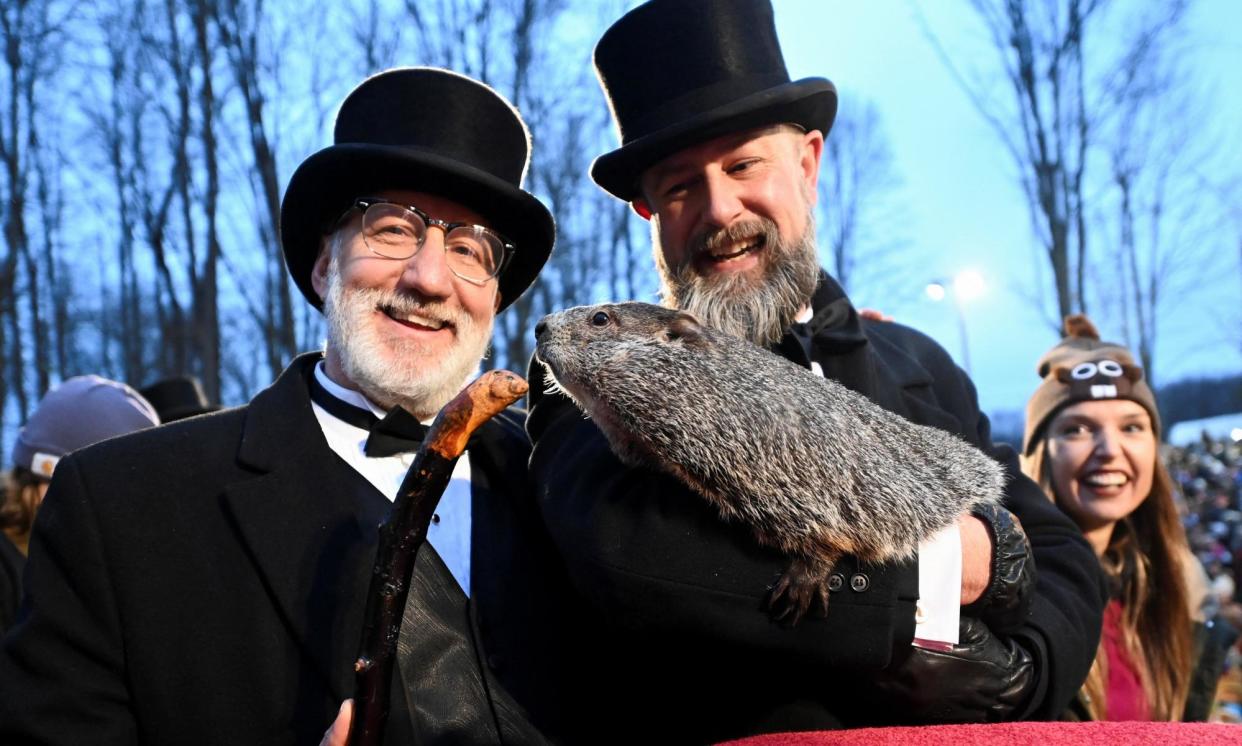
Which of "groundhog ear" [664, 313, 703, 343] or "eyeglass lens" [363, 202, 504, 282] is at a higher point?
"eyeglass lens" [363, 202, 504, 282]

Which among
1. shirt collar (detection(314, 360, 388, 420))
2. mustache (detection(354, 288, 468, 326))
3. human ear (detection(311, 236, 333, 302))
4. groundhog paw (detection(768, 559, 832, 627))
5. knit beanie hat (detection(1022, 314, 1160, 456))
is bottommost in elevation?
groundhog paw (detection(768, 559, 832, 627))

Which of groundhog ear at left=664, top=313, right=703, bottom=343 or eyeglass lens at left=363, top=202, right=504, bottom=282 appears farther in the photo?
eyeglass lens at left=363, top=202, right=504, bottom=282

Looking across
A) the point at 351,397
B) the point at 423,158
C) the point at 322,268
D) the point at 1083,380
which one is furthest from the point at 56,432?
the point at 1083,380

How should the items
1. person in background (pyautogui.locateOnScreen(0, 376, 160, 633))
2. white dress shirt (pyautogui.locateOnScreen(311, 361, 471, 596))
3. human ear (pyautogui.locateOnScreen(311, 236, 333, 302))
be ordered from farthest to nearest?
person in background (pyautogui.locateOnScreen(0, 376, 160, 633))
human ear (pyautogui.locateOnScreen(311, 236, 333, 302))
white dress shirt (pyautogui.locateOnScreen(311, 361, 471, 596))

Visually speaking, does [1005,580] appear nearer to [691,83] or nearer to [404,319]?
[691,83]

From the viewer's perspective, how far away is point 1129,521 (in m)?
4.22

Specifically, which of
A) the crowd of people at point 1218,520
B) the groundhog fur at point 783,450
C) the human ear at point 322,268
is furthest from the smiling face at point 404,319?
the crowd of people at point 1218,520

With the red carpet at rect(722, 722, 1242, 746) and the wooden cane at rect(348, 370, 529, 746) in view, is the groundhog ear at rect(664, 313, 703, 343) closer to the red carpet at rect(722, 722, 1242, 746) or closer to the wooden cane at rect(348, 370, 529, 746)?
the wooden cane at rect(348, 370, 529, 746)

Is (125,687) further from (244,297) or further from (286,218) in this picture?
(244,297)

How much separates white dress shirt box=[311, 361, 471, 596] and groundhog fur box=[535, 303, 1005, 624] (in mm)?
646

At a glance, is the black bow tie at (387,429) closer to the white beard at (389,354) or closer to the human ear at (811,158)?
the white beard at (389,354)

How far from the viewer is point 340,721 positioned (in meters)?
1.67

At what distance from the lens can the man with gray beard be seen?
5.60 feet

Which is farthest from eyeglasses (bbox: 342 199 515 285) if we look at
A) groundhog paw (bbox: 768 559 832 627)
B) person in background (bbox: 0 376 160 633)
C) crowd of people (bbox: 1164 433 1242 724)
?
crowd of people (bbox: 1164 433 1242 724)
